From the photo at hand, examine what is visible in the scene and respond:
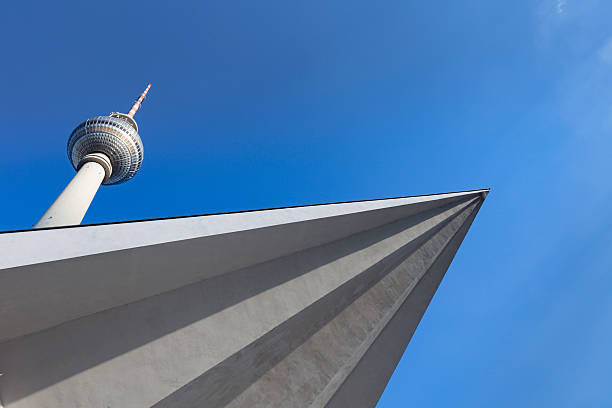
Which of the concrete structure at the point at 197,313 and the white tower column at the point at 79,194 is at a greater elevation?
the white tower column at the point at 79,194

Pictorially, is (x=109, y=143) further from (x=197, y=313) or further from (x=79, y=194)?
(x=197, y=313)

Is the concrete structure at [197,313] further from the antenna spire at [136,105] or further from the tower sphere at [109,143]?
the antenna spire at [136,105]

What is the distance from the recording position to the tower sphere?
35312mm

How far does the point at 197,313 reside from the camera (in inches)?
209

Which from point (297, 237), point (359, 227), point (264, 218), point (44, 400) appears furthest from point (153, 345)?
point (359, 227)

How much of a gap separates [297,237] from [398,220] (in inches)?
218

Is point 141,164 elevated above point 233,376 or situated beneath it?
→ elevated above

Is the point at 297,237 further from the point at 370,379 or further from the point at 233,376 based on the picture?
the point at 370,379

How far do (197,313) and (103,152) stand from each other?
36495 mm

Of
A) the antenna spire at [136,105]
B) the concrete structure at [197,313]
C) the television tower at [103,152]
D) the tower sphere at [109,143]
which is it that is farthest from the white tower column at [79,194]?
the concrete structure at [197,313]

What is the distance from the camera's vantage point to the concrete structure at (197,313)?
12.7 feet

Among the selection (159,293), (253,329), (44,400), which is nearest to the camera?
(44,400)

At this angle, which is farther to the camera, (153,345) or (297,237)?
(297,237)

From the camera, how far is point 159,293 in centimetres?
515
